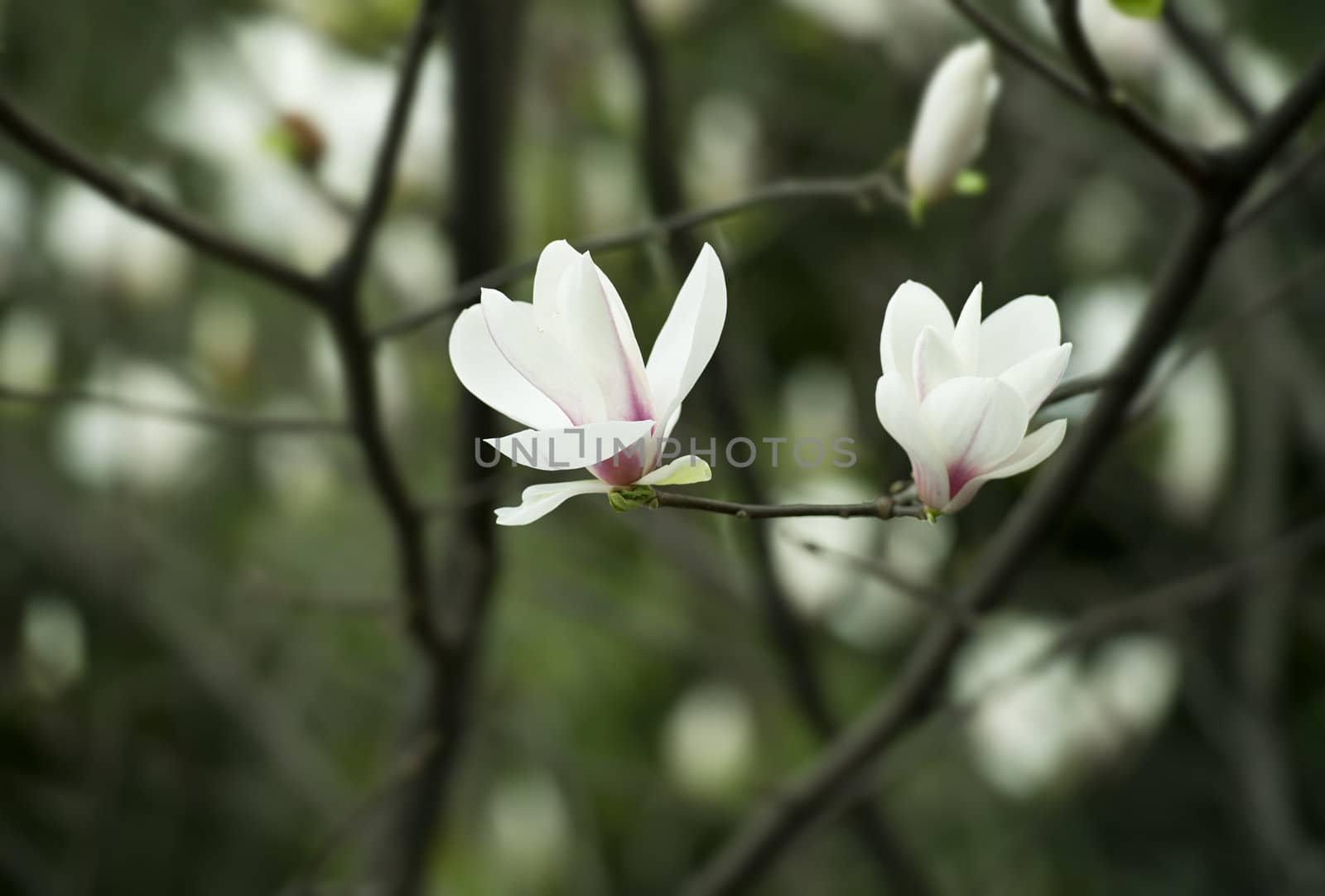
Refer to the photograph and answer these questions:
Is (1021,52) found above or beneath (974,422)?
above

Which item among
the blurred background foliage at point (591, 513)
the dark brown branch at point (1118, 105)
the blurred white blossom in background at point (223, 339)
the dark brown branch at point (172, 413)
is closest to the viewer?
the dark brown branch at point (1118, 105)

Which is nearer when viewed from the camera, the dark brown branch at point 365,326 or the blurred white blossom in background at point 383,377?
the dark brown branch at point 365,326

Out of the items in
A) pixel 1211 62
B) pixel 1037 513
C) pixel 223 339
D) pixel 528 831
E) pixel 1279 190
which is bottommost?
pixel 528 831

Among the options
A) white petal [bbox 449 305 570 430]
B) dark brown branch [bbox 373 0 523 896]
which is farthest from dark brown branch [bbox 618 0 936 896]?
white petal [bbox 449 305 570 430]

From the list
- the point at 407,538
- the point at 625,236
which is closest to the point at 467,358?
the point at 625,236

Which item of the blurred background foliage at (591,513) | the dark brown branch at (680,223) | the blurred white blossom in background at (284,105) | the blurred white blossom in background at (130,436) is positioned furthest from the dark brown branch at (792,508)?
the blurred white blossom in background at (130,436)

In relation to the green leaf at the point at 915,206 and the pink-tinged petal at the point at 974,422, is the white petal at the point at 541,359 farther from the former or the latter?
the green leaf at the point at 915,206

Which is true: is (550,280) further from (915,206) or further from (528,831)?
(528,831)

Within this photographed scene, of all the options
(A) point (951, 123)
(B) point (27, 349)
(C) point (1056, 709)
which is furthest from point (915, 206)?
(B) point (27, 349)
